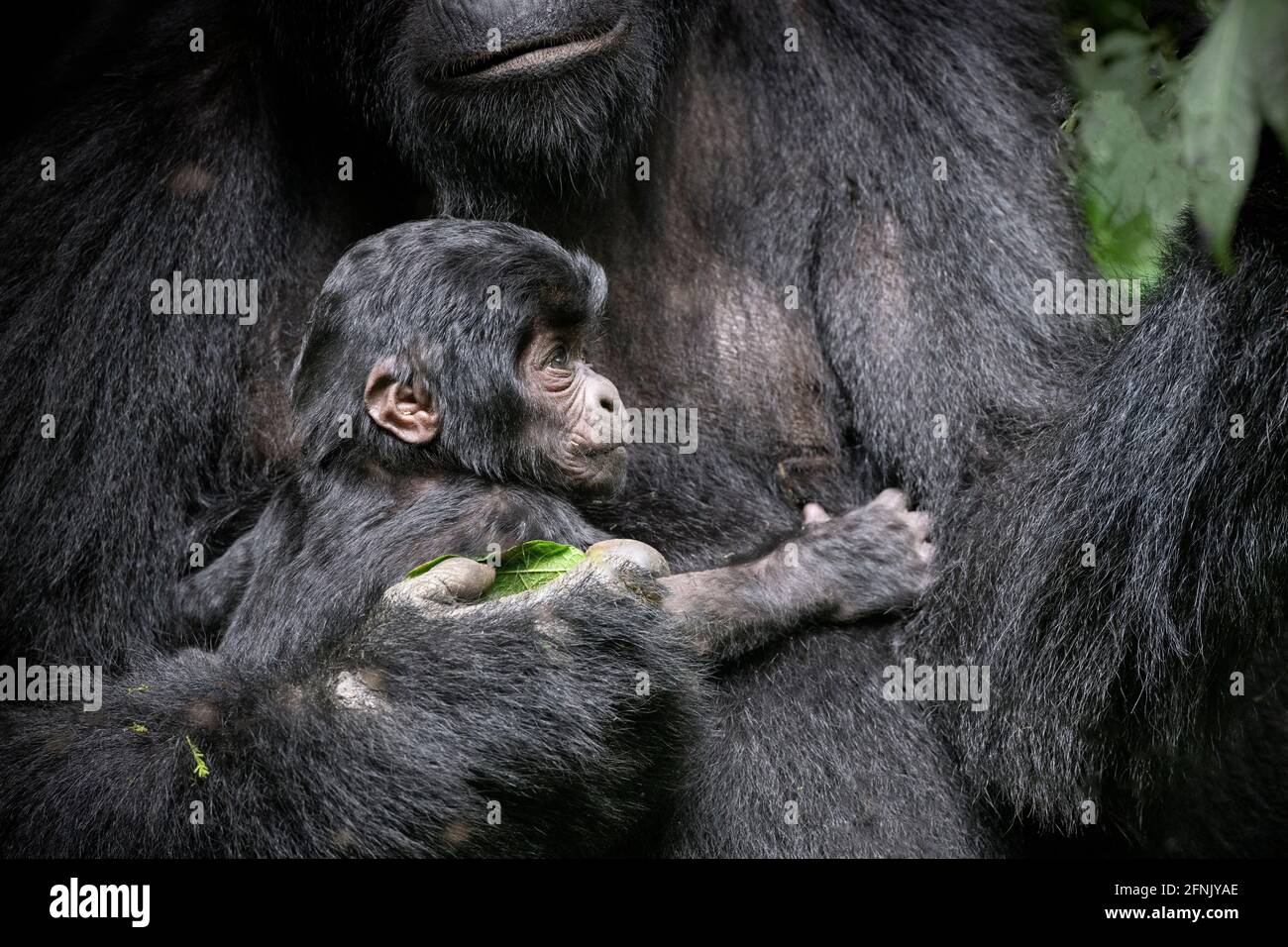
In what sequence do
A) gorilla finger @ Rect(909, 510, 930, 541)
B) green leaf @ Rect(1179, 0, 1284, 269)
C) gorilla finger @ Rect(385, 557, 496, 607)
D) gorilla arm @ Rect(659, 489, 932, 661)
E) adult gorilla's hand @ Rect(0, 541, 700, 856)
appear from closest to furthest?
green leaf @ Rect(1179, 0, 1284, 269) → adult gorilla's hand @ Rect(0, 541, 700, 856) → gorilla finger @ Rect(385, 557, 496, 607) → gorilla arm @ Rect(659, 489, 932, 661) → gorilla finger @ Rect(909, 510, 930, 541)

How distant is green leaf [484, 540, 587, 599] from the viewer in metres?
2.89

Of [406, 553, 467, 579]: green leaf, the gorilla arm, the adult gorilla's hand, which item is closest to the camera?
the adult gorilla's hand

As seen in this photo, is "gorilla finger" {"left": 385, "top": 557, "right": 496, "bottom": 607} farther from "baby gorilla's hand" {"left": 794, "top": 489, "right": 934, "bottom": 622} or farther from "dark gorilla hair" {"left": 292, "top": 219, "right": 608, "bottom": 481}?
"baby gorilla's hand" {"left": 794, "top": 489, "right": 934, "bottom": 622}

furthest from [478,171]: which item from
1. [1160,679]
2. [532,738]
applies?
[1160,679]

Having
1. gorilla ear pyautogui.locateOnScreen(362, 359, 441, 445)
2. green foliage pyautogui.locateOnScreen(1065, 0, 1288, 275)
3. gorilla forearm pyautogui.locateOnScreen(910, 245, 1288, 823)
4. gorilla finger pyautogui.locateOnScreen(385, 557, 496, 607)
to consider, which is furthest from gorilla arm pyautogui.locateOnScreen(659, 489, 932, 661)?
green foliage pyautogui.locateOnScreen(1065, 0, 1288, 275)

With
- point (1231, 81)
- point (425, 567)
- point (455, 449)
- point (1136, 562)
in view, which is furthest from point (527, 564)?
point (1231, 81)

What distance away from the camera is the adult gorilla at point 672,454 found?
8.75 ft

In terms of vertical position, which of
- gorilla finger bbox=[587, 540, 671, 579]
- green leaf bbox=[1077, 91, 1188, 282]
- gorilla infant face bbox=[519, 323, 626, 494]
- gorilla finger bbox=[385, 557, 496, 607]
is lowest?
gorilla finger bbox=[385, 557, 496, 607]

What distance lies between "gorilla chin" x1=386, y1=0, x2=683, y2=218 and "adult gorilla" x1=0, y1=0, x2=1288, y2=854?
0.03 feet

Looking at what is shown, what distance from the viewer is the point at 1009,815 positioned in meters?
3.21

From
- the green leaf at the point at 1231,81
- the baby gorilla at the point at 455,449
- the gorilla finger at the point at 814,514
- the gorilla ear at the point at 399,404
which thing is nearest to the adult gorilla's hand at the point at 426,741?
the baby gorilla at the point at 455,449

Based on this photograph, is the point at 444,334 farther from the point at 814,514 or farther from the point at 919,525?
the point at 919,525

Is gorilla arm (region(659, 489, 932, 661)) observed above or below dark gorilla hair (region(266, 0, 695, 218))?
below

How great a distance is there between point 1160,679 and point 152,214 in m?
2.44
